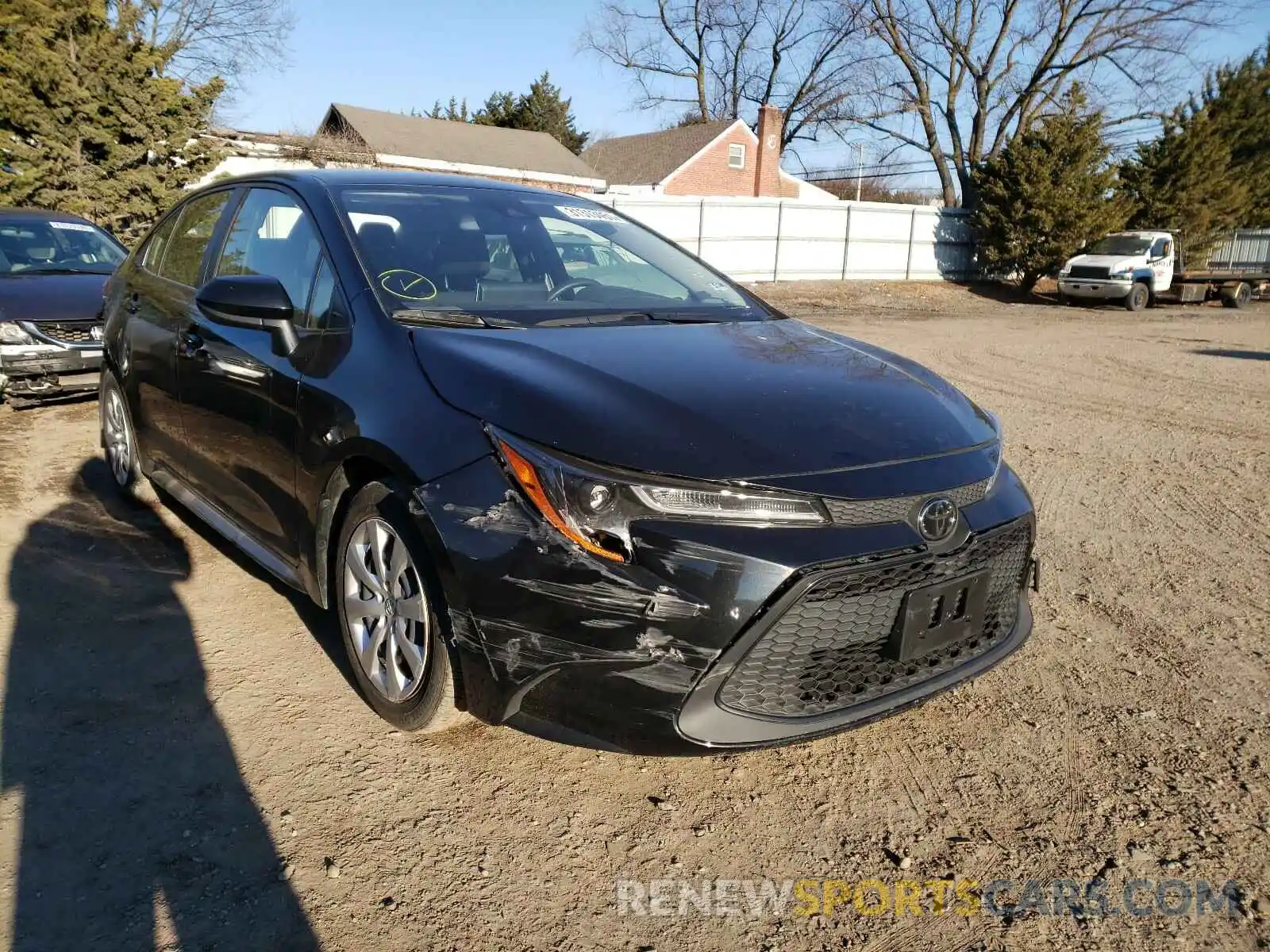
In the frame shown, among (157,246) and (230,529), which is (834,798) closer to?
(230,529)

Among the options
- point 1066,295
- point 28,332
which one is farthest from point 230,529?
point 1066,295

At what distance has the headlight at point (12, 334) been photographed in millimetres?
6664

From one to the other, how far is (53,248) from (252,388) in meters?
6.41

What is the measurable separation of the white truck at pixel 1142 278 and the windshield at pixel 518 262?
22.4 metres

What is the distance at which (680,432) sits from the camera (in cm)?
229

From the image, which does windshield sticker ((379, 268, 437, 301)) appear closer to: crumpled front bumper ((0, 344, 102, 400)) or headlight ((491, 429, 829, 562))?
headlight ((491, 429, 829, 562))

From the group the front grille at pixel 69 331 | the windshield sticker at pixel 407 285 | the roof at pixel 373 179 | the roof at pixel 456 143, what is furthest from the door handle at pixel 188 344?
the roof at pixel 456 143

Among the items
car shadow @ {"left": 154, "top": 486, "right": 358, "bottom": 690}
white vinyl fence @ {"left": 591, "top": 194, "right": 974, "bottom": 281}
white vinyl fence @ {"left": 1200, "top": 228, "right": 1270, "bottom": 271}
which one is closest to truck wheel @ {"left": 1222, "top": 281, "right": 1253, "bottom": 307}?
white vinyl fence @ {"left": 591, "top": 194, "right": 974, "bottom": 281}

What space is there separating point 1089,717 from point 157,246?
4764 mm

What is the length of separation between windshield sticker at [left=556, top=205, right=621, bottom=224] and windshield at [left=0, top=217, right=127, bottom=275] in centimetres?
596

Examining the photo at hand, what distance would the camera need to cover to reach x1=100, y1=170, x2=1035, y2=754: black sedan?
84.2 inches

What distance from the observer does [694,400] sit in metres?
2.46

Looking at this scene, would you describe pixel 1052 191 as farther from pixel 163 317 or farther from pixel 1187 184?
pixel 163 317

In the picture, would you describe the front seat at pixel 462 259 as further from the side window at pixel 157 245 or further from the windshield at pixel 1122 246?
the windshield at pixel 1122 246
